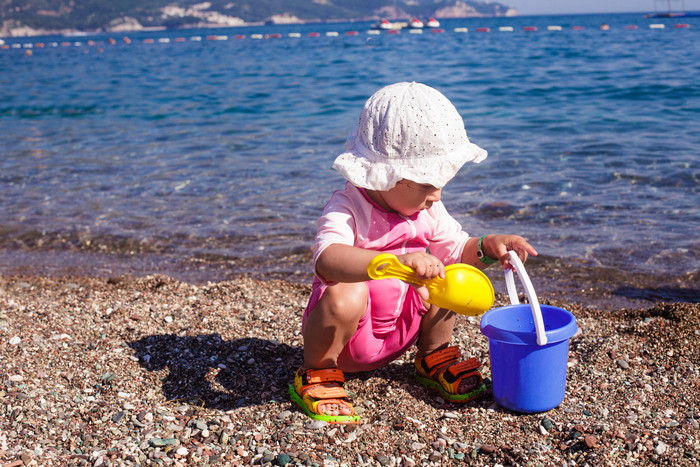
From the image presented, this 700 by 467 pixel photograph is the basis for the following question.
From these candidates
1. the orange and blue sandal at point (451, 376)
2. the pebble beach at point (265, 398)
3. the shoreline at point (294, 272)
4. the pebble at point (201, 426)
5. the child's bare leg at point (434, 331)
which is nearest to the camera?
the pebble beach at point (265, 398)

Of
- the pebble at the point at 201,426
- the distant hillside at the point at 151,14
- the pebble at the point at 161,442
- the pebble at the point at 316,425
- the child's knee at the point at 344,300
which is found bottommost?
the pebble at the point at 316,425

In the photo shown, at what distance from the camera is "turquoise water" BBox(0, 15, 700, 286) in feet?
17.3

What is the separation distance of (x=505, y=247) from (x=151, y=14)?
15531 centimetres

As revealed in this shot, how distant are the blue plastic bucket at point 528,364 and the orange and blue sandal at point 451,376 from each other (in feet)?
0.37

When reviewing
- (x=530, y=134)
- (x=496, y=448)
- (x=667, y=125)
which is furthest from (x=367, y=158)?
(x=667, y=125)

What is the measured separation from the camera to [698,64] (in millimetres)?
15695

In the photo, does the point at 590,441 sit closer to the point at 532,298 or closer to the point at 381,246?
the point at 532,298

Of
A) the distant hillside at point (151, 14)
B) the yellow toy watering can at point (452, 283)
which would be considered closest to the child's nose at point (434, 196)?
the yellow toy watering can at point (452, 283)

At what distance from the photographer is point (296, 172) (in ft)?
25.0

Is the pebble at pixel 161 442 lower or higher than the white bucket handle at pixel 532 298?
lower

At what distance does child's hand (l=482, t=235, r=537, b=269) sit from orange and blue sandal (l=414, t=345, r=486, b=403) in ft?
1.54

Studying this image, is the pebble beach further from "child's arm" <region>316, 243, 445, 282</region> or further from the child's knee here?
Answer: "child's arm" <region>316, 243, 445, 282</region>

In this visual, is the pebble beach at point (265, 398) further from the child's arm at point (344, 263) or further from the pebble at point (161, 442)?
the child's arm at point (344, 263)

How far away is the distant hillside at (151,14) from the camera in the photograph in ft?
434
